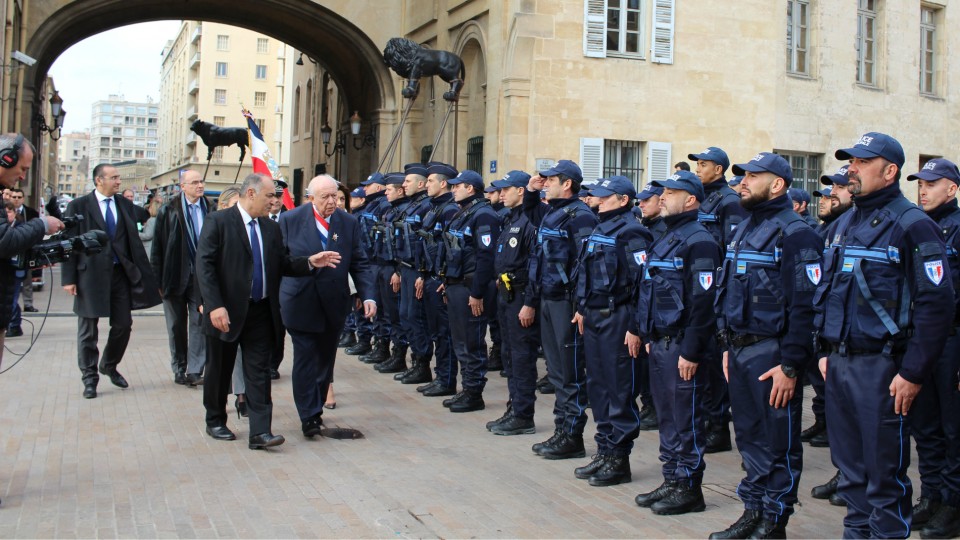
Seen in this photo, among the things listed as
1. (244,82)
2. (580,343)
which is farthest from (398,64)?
(244,82)

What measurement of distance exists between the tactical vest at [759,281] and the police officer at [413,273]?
18.5 ft

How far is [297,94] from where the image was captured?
41.7 meters

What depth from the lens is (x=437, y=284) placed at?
10.6m

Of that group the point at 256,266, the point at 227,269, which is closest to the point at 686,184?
the point at 256,266

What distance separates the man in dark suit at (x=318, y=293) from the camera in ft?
27.2

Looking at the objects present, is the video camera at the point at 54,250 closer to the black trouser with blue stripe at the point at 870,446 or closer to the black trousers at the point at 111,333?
the black trousers at the point at 111,333

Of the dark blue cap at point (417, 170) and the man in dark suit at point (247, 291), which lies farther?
the dark blue cap at point (417, 170)

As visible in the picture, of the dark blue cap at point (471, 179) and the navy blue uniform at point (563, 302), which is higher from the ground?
the dark blue cap at point (471, 179)

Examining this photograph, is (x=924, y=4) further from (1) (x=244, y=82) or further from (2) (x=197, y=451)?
(1) (x=244, y=82)

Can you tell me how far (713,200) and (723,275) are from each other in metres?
2.91

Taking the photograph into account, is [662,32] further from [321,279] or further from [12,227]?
[12,227]

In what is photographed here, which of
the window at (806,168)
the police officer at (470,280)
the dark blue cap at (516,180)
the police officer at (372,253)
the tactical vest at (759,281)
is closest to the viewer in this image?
the tactical vest at (759,281)

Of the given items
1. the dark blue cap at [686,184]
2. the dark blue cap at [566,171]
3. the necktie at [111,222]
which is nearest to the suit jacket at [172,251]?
the necktie at [111,222]

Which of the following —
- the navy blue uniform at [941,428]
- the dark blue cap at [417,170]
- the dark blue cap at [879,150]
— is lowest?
the navy blue uniform at [941,428]
